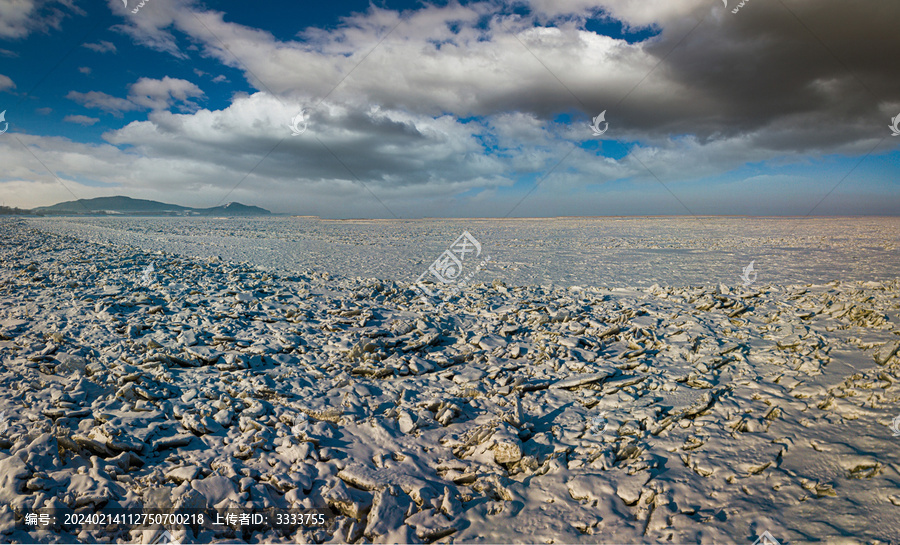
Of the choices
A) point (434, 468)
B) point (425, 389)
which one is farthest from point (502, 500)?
point (425, 389)

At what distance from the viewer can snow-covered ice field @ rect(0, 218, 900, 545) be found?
3068 mm

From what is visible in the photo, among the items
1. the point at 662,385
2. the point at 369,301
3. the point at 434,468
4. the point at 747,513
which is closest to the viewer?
the point at 747,513

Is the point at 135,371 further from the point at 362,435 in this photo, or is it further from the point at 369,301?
the point at 369,301

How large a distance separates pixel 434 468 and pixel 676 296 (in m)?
7.84

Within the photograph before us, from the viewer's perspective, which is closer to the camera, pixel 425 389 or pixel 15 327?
pixel 425 389

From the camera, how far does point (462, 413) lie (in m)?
4.62

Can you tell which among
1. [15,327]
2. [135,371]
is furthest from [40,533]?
[15,327]

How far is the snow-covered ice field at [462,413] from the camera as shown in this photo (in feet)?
10.1

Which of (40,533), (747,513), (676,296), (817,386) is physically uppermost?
(676,296)

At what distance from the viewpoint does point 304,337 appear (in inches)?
268

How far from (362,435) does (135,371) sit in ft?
10.8

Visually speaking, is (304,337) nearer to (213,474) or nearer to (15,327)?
(213,474)

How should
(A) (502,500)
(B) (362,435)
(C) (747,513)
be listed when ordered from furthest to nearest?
(B) (362,435) → (A) (502,500) → (C) (747,513)

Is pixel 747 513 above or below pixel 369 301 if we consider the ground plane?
below
